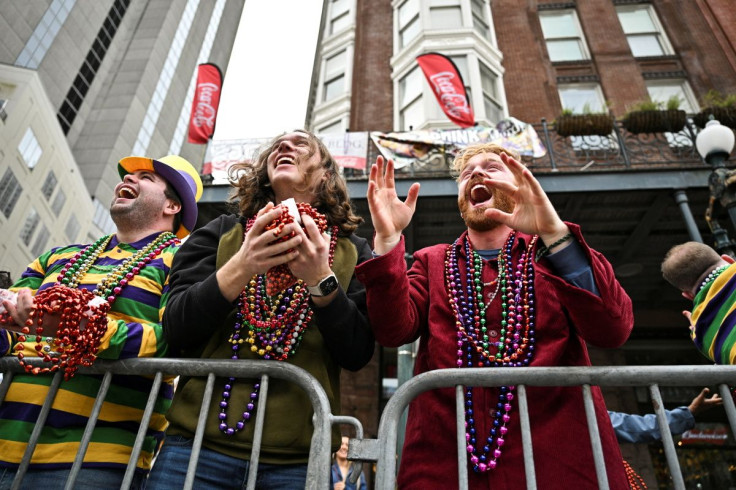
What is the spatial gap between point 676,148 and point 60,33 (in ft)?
165

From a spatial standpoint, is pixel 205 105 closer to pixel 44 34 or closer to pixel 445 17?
pixel 445 17

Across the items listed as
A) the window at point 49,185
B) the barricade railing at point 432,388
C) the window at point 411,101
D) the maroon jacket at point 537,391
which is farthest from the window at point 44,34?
the maroon jacket at point 537,391

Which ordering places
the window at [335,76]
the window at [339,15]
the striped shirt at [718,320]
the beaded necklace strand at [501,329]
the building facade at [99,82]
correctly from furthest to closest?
1. the building facade at [99,82]
2. the window at [339,15]
3. the window at [335,76]
4. the striped shirt at [718,320]
5. the beaded necklace strand at [501,329]

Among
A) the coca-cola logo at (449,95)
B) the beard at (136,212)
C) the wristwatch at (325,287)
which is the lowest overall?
the wristwatch at (325,287)

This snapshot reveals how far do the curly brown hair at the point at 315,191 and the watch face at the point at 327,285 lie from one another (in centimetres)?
61

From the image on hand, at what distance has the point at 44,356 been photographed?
1820mm

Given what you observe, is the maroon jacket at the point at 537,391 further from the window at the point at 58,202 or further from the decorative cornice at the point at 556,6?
the window at the point at 58,202

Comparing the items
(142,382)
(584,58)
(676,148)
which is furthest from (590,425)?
(584,58)

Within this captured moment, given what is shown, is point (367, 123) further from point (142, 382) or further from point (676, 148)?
point (142, 382)

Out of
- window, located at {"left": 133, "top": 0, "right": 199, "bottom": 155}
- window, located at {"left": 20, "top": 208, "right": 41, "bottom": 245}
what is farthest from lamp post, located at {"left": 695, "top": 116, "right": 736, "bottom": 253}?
window, located at {"left": 133, "top": 0, "right": 199, "bottom": 155}

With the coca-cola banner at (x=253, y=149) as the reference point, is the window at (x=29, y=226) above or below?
above

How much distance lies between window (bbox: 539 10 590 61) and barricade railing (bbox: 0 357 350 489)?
15.8m

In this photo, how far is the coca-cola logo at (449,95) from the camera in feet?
33.0

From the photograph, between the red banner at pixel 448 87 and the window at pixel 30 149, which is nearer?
the red banner at pixel 448 87
